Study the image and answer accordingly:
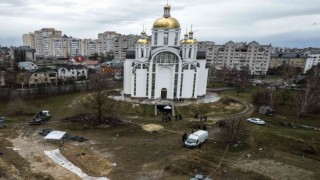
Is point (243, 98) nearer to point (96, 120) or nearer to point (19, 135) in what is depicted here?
point (96, 120)

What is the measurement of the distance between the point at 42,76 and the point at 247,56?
7074cm

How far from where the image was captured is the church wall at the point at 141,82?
137ft

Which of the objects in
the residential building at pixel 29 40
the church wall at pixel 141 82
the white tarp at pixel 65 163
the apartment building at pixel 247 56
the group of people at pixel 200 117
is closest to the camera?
the white tarp at pixel 65 163

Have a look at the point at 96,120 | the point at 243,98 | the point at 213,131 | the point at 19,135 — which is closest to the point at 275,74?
the point at 243,98

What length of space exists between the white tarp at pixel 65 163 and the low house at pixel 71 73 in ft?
144

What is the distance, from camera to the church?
41.3m

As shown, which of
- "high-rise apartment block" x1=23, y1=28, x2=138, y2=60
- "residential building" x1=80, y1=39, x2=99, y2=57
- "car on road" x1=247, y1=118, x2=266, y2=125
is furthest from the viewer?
"residential building" x1=80, y1=39, x2=99, y2=57

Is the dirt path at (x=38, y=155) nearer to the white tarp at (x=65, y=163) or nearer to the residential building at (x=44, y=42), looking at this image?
the white tarp at (x=65, y=163)

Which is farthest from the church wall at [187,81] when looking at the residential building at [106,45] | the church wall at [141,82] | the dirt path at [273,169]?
the residential building at [106,45]

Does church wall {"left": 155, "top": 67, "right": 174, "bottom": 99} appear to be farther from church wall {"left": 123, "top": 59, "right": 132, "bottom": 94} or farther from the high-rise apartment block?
the high-rise apartment block

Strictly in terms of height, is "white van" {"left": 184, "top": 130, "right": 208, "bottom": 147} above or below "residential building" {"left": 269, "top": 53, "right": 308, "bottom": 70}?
below

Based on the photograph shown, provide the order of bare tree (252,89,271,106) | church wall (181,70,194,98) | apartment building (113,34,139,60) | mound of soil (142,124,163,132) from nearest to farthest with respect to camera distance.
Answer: mound of soil (142,124,163,132) < church wall (181,70,194,98) < bare tree (252,89,271,106) < apartment building (113,34,139,60)

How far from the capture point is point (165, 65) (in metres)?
41.3

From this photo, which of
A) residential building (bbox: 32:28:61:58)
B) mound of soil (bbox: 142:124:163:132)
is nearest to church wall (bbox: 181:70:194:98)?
mound of soil (bbox: 142:124:163:132)
